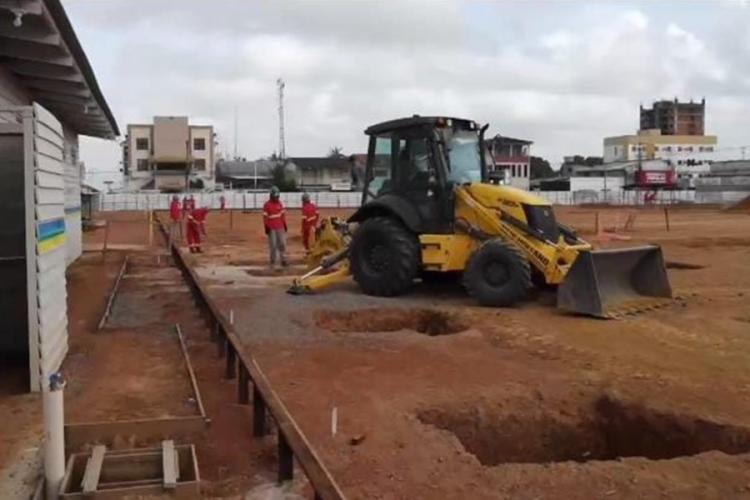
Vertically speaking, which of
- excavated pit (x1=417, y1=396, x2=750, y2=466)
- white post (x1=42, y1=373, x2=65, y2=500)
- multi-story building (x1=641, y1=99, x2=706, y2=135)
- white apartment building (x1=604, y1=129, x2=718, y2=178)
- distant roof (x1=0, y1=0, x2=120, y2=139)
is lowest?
excavated pit (x1=417, y1=396, x2=750, y2=466)

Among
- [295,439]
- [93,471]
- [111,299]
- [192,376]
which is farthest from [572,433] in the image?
[111,299]

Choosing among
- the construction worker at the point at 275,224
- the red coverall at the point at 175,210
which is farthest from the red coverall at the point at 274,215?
the red coverall at the point at 175,210

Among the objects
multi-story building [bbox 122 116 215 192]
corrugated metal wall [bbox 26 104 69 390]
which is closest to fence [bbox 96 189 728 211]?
multi-story building [bbox 122 116 215 192]

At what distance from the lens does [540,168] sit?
13825 centimetres

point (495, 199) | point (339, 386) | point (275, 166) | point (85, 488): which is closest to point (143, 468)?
point (85, 488)

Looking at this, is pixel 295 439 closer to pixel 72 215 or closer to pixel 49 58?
pixel 49 58

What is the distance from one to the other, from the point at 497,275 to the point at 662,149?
417ft

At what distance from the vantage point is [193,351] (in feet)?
35.2

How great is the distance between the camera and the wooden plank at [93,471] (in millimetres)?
5570

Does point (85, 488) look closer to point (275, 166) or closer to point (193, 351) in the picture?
point (193, 351)

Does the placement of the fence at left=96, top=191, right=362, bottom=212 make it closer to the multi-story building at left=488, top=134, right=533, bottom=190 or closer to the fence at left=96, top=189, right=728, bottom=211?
the fence at left=96, top=189, right=728, bottom=211

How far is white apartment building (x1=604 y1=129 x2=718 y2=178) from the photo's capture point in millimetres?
118931

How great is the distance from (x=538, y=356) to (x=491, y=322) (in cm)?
228

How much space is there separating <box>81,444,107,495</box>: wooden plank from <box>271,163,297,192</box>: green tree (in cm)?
9293
